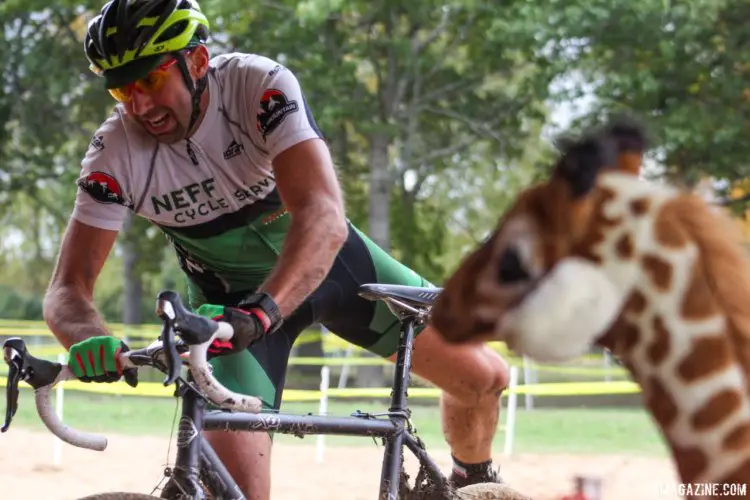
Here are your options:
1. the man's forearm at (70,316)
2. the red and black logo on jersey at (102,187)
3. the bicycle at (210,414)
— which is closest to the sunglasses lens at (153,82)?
the red and black logo on jersey at (102,187)

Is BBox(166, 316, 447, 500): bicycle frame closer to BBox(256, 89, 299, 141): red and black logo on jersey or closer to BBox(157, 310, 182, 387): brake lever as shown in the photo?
BBox(157, 310, 182, 387): brake lever

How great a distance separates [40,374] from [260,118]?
939 millimetres

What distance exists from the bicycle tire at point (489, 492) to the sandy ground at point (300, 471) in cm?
320

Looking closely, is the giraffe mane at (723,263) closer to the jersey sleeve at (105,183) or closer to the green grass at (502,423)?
the jersey sleeve at (105,183)

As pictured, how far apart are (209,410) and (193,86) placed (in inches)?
33.3

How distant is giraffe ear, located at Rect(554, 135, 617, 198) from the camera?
121cm

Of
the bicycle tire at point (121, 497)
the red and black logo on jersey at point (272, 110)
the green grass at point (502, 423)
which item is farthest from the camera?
the green grass at point (502, 423)

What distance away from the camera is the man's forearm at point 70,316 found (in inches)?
111

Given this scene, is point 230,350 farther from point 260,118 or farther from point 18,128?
point 18,128

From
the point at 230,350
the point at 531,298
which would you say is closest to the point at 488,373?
the point at 230,350

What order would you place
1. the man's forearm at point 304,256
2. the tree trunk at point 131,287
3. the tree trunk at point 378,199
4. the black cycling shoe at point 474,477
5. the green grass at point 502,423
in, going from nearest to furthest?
the man's forearm at point 304,256 → the black cycling shoe at point 474,477 → the green grass at point 502,423 → the tree trunk at point 378,199 → the tree trunk at point 131,287

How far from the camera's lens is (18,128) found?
1700cm

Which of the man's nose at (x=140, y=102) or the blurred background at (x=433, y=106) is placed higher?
the blurred background at (x=433, y=106)

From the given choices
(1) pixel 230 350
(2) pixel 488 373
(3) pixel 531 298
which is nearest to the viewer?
(3) pixel 531 298
